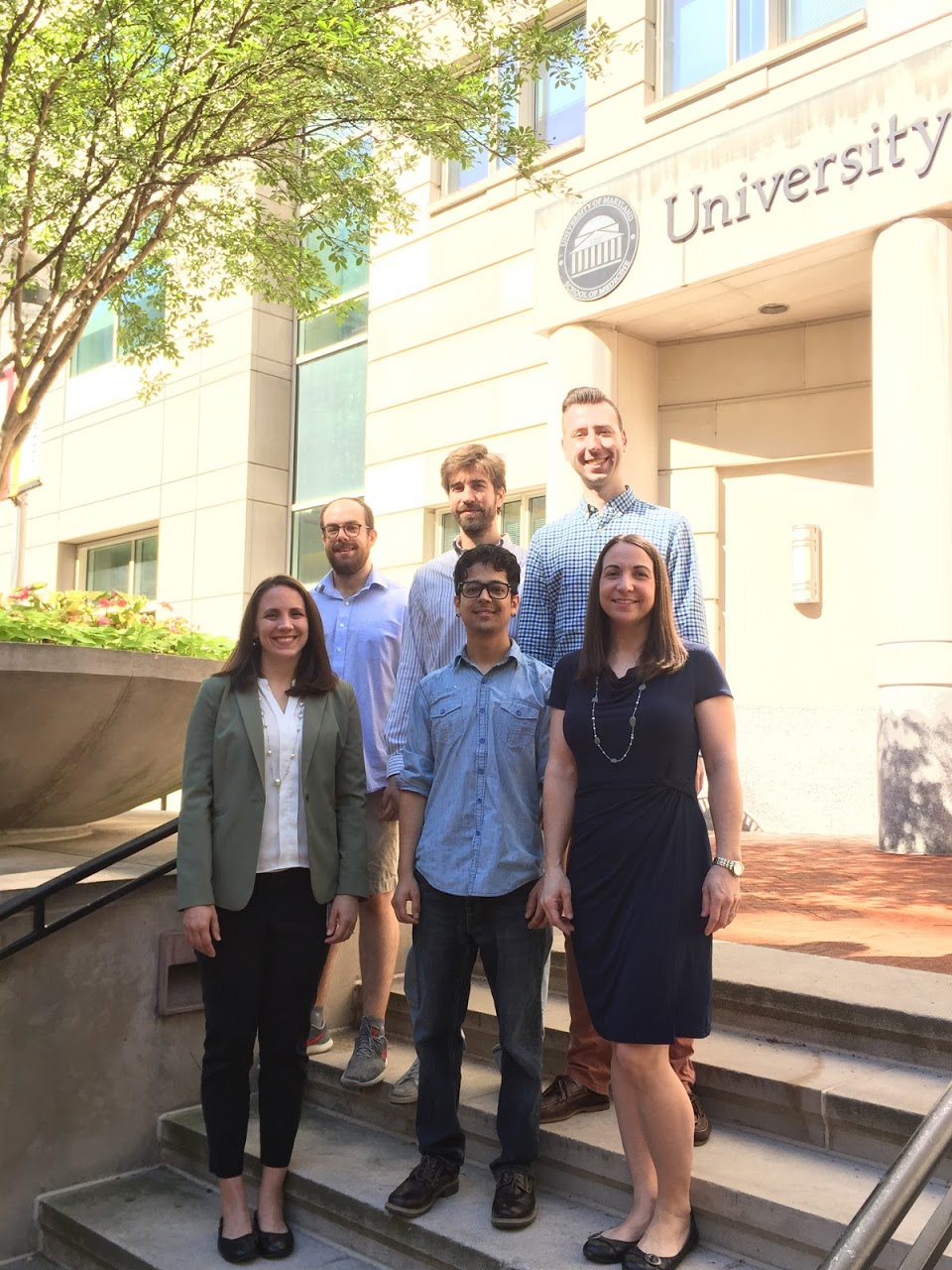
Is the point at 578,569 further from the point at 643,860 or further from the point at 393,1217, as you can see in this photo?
the point at 393,1217

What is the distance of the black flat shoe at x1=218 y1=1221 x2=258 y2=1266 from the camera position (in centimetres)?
366

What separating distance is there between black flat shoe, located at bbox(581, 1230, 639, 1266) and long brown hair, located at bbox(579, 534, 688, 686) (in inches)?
60.1

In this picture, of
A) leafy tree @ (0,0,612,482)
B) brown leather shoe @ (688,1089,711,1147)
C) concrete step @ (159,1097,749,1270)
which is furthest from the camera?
leafy tree @ (0,0,612,482)

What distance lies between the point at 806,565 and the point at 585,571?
7.92m

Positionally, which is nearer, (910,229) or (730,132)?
(910,229)

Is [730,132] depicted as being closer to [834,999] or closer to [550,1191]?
[834,999]

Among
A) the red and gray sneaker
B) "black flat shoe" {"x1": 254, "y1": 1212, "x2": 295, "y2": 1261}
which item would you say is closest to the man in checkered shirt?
"black flat shoe" {"x1": 254, "y1": 1212, "x2": 295, "y2": 1261}

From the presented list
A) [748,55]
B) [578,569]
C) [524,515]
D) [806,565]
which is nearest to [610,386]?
[524,515]

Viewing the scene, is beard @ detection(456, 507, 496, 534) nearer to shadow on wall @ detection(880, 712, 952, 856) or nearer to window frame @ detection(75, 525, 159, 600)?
shadow on wall @ detection(880, 712, 952, 856)

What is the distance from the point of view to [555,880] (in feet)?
10.9

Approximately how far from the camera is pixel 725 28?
12.1 m

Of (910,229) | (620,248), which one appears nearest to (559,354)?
(620,248)

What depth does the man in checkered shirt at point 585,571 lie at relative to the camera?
379 cm

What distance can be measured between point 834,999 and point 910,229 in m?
7.58
